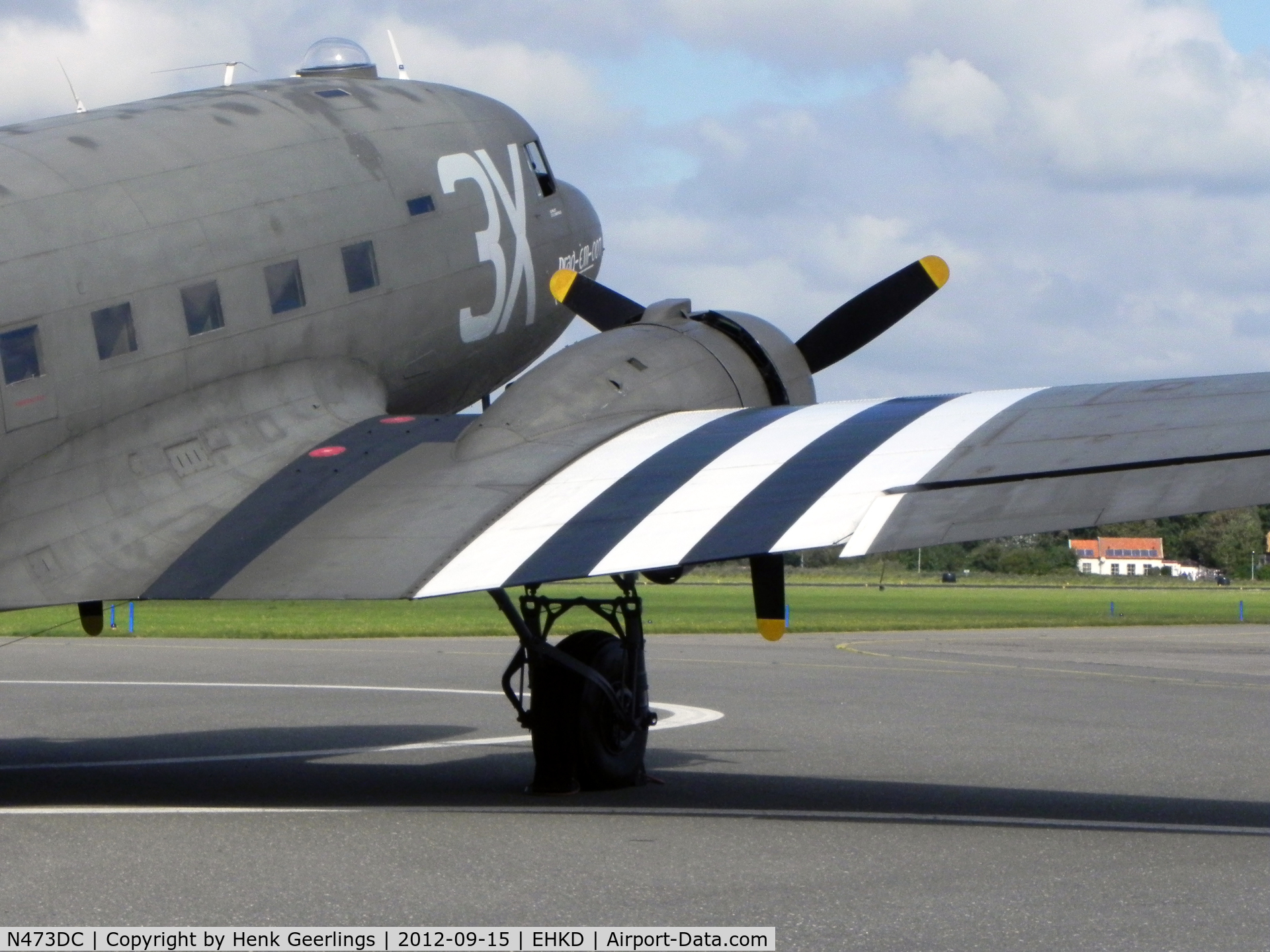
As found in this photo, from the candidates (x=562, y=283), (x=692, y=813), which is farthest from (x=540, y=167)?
(x=692, y=813)

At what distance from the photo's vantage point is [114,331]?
40.1ft

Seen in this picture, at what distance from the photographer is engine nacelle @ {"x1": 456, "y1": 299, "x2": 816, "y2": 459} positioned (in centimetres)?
1257

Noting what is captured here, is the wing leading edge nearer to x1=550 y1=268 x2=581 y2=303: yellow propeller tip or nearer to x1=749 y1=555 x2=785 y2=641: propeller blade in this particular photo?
x1=749 y1=555 x2=785 y2=641: propeller blade

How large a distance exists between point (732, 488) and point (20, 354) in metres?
5.13

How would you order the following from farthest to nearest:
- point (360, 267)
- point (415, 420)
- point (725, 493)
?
1. point (360, 267)
2. point (415, 420)
3. point (725, 493)

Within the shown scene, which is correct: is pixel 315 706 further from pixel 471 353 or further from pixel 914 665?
pixel 914 665

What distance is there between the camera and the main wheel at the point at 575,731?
1325cm

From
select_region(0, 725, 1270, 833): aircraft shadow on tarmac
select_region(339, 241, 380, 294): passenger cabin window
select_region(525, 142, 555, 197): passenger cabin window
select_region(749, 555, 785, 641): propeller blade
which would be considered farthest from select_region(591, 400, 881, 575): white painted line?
select_region(525, 142, 555, 197): passenger cabin window

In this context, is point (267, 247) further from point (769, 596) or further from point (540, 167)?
point (769, 596)

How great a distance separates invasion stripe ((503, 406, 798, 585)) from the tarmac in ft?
5.87

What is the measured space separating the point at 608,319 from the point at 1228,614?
60898 mm

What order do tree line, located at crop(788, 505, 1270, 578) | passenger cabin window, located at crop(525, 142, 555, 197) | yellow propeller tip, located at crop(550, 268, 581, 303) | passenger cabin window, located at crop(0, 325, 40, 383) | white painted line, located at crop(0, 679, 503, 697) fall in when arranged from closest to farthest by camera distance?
passenger cabin window, located at crop(0, 325, 40, 383), yellow propeller tip, located at crop(550, 268, 581, 303), passenger cabin window, located at crop(525, 142, 555, 197), white painted line, located at crop(0, 679, 503, 697), tree line, located at crop(788, 505, 1270, 578)

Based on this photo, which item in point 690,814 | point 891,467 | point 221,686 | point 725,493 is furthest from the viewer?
point 221,686

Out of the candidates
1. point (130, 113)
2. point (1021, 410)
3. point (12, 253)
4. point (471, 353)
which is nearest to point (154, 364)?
point (12, 253)
